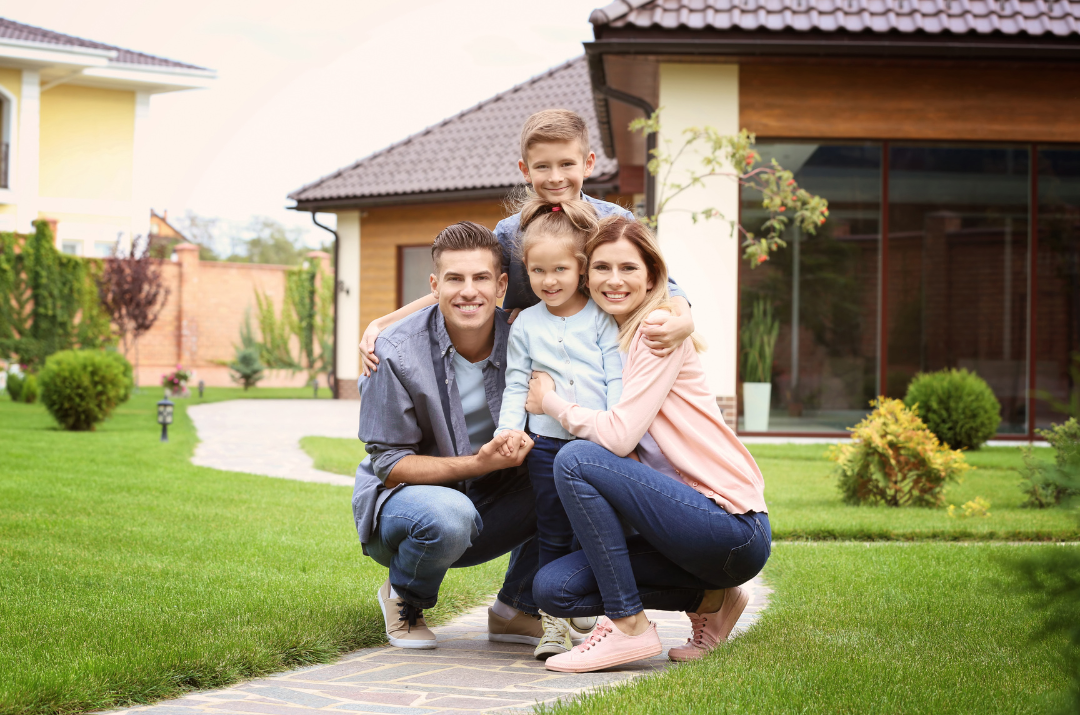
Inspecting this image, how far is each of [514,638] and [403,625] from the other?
16.4 inches

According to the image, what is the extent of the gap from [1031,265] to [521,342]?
10187mm

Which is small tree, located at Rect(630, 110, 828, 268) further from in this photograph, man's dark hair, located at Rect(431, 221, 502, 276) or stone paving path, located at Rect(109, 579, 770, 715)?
stone paving path, located at Rect(109, 579, 770, 715)

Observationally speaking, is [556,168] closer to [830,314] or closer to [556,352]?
[556,352]

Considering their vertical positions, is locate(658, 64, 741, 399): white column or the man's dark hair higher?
locate(658, 64, 741, 399): white column

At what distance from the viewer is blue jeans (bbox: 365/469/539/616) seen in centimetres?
328

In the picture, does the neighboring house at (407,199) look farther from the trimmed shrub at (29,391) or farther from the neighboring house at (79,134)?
the neighboring house at (79,134)

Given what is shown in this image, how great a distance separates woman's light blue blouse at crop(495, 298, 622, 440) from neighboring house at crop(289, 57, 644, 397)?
1398 centimetres

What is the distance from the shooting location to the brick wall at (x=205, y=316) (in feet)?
85.7

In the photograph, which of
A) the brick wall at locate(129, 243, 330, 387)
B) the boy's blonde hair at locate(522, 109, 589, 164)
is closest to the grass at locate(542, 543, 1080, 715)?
the boy's blonde hair at locate(522, 109, 589, 164)

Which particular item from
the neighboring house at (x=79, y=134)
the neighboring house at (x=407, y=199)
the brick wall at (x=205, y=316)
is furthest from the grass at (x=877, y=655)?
the neighboring house at (x=79, y=134)

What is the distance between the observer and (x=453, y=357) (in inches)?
140

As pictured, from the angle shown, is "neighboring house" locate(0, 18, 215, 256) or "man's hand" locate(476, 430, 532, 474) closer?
"man's hand" locate(476, 430, 532, 474)

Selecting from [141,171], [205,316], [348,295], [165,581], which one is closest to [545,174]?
[165,581]

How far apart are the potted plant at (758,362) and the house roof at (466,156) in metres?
5.49
